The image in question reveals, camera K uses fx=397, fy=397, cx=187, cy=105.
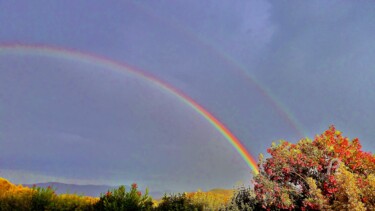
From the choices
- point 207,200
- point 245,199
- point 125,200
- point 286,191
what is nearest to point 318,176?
point 286,191

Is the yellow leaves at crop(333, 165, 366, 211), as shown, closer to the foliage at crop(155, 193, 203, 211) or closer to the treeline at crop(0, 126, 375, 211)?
the treeline at crop(0, 126, 375, 211)

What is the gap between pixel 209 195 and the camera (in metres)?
16.7

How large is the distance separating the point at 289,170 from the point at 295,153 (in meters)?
1.02

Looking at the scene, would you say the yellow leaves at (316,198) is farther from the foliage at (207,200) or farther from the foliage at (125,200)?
the foliage at (125,200)

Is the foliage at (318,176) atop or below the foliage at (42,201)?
atop

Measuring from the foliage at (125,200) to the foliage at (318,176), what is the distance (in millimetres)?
5114

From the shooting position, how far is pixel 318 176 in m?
19.1

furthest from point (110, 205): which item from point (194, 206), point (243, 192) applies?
point (243, 192)

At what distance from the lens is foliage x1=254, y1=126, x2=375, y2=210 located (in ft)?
54.3

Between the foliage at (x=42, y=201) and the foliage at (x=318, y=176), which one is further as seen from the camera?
the foliage at (x=318, y=176)

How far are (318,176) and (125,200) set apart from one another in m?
→ 9.33

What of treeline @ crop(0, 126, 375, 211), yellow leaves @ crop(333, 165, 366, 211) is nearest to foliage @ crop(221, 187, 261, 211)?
treeline @ crop(0, 126, 375, 211)

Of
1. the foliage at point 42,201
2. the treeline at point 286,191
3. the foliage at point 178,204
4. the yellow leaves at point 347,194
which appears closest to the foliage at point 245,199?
the treeline at point 286,191

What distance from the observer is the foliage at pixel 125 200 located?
16.0 m
